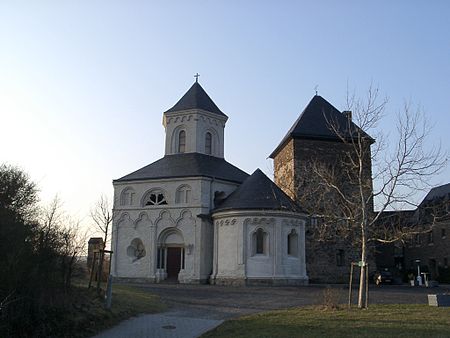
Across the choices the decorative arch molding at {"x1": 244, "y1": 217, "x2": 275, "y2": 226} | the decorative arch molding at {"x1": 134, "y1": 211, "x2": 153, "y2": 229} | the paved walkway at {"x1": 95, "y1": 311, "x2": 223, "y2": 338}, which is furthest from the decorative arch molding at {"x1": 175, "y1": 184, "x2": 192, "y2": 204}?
the paved walkway at {"x1": 95, "y1": 311, "x2": 223, "y2": 338}

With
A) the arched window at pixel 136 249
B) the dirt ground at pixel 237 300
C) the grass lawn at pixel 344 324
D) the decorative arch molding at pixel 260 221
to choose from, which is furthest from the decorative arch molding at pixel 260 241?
the grass lawn at pixel 344 324

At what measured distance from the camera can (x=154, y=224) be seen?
36.7 metres

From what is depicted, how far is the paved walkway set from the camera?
534 inches

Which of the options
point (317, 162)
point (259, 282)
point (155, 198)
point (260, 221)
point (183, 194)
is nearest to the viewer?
point (259, 282)

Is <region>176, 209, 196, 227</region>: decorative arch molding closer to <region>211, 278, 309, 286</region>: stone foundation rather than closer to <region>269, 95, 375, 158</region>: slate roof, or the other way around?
<region>211, 278, 309, 286</region>: stone foundation

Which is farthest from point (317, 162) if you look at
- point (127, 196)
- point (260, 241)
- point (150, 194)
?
point (127, 196)

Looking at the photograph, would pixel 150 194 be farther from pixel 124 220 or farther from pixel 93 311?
pixel 93 311

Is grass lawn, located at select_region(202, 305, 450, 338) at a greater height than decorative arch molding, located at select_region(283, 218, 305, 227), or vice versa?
decorative arch molding, located at select_region(283, 218, 305, 227)

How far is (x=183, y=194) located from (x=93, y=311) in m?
21.8

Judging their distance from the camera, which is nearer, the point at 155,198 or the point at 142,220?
the point at 142,220

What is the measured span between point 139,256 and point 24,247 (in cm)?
2618

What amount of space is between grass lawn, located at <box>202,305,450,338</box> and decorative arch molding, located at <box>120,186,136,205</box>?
22810mm

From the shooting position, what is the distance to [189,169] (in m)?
37.7

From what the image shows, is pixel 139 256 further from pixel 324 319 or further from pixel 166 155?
pixel 324 319
